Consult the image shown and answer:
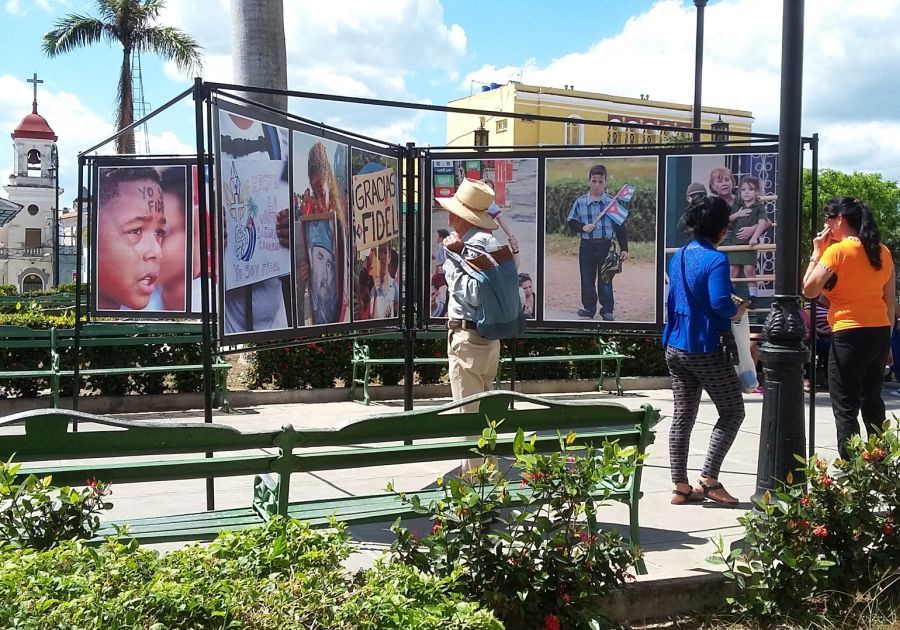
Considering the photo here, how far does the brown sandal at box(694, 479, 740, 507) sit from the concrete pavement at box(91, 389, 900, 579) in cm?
6

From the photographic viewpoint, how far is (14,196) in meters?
90.8

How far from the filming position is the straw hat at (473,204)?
231 inches

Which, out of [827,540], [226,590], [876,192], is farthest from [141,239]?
[876,192]

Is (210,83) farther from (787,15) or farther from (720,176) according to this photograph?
(720,176)

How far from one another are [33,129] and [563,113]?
153 feet

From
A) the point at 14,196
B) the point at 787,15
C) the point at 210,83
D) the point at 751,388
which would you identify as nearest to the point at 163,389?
the point at 210,83

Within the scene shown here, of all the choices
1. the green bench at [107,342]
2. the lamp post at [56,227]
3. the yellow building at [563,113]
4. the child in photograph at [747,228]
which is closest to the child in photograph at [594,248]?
the child in photograph at [747,228]

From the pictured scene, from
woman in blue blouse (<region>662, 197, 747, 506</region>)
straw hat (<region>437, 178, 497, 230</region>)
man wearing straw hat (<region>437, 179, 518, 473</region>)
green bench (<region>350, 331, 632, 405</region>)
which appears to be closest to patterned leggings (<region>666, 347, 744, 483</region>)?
woman in blue blouse (<region>662, 197, 747, 506</region>)

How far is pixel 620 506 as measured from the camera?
5.82 m

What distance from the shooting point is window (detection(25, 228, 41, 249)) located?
8969cm

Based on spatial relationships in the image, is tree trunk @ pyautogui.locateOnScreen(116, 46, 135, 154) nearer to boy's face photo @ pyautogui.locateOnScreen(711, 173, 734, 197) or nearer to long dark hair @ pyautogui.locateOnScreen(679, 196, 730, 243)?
boy's face photo @ pyautogui.locateOnScreen(711, 173, 734, 197)

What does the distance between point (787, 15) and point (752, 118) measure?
86482mm

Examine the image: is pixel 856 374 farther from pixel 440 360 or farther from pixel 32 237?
pixel 32 237

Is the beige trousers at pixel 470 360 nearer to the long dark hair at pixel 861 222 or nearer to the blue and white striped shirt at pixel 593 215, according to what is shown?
the blue and white striped shirt at pixel 593 215
